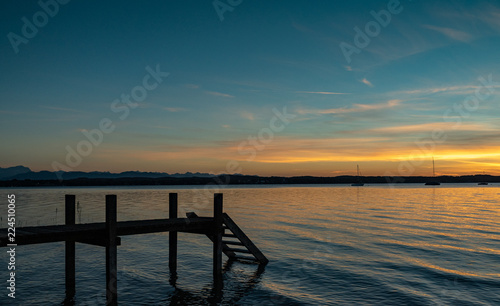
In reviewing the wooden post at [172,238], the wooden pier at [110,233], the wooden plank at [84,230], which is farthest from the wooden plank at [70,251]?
the wooden post at [172,238]

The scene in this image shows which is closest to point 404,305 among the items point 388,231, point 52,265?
point 52,265

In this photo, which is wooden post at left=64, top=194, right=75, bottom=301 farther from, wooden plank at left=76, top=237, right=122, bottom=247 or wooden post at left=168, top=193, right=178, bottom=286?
wooden post at left=168, top=193, right=178, bottom=286

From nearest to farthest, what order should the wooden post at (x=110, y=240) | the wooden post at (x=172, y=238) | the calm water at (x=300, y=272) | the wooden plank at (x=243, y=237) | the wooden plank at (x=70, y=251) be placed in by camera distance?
the wooden post at (x=110, y=240)
the calm water at (x=300, y=272)
the wooden plank at (x=70, y=251)
the wooden post at (x=172, y=238)
the wooden plank at (x=243, y=237)

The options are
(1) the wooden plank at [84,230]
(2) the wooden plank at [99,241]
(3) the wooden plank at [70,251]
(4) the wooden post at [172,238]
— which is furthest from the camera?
(4) the wooden post at [172,238]

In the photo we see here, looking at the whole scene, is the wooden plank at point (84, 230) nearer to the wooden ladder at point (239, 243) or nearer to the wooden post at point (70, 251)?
the wooden post at point (70, 251)

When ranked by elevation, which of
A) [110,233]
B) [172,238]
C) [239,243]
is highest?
[110,233]

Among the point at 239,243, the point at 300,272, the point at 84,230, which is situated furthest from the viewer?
the point at 239,243

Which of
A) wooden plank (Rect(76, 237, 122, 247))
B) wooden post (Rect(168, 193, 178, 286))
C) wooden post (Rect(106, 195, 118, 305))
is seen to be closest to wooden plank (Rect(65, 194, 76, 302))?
wooden plank (Rect(76, 237, 122, 247))

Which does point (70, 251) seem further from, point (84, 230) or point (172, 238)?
point (172, 238)

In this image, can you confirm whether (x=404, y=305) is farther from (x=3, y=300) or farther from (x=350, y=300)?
(x=3, y=300)

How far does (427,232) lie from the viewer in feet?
98.3

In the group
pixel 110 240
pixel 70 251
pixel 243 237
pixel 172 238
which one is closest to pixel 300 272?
pixel 243 237

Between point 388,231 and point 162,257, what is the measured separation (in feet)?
62.8

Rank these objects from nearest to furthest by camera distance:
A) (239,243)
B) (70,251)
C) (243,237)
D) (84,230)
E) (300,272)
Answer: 1. (84,230)
2. (70,251)
3. (300,272)
4. (243,237)
5. (239,243)
